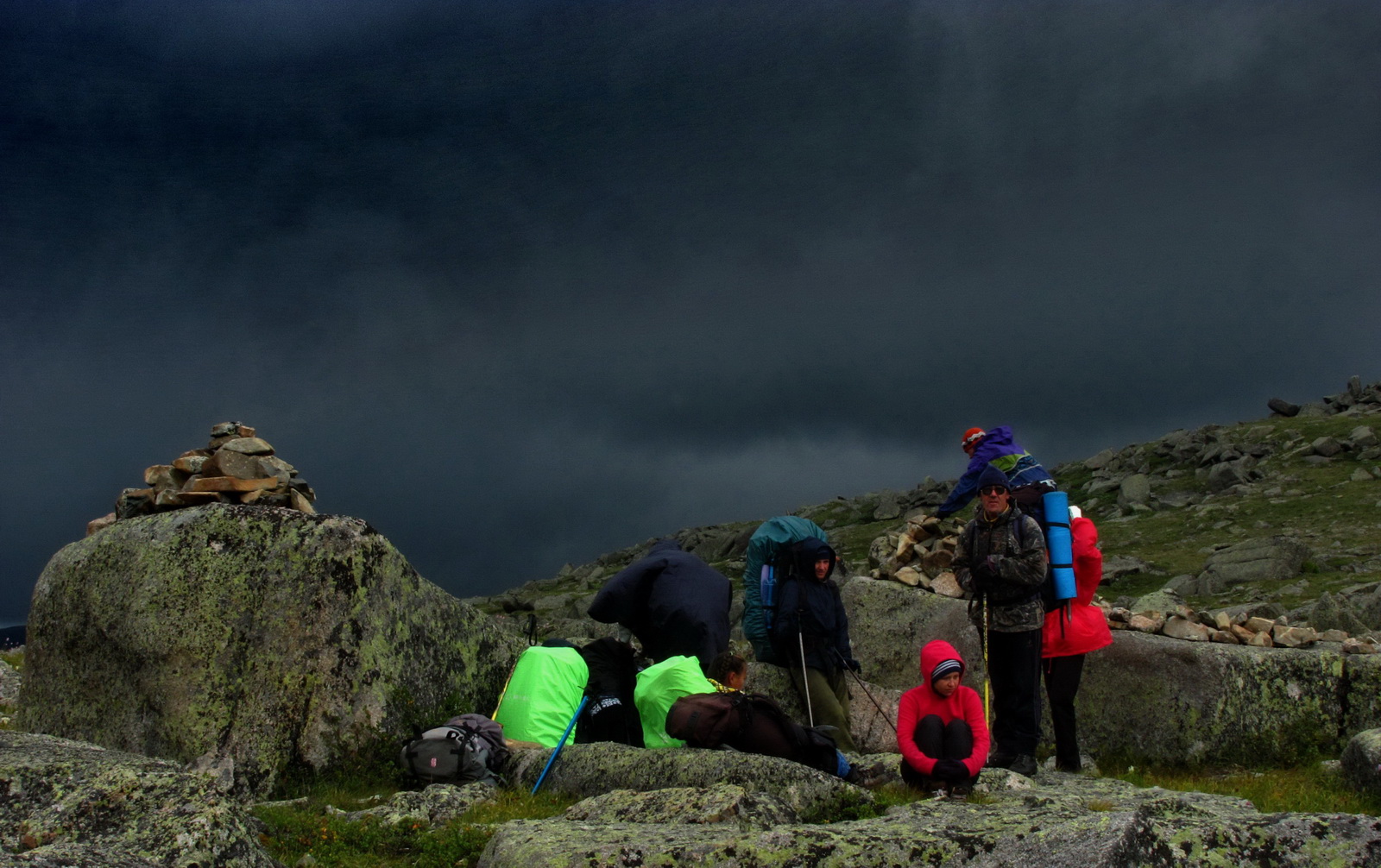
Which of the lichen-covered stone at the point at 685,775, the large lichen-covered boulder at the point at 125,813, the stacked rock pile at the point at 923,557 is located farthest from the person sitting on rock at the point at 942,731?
the stacked rock pile at the point at 923,557

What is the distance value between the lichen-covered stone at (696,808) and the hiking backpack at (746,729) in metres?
1.54

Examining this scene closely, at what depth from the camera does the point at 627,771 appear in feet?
32.3

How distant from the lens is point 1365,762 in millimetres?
11258

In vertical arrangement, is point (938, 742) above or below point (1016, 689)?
below

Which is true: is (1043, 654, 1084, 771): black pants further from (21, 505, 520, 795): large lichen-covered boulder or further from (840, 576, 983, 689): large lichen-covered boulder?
(21, 505, 520, 795): large lichen-covered boulder

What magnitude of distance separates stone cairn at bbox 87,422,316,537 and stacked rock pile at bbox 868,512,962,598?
10823 mm

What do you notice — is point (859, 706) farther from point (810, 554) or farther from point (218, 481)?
point (218, 481)

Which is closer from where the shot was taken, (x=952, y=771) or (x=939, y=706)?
(x=952, y=771)

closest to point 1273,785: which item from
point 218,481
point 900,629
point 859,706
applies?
point 859,706

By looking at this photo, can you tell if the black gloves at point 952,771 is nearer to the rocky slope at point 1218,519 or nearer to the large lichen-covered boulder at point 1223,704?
the large lichen-covered boulder at point 1223,704

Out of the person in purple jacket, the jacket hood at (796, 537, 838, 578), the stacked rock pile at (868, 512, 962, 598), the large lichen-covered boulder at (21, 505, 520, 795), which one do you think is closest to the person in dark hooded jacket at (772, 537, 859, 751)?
the jacket hood at (796, 537, 838, 578)

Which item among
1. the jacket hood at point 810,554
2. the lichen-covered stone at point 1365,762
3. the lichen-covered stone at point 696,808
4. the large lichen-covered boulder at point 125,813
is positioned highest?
the jacket hood at point 810,554

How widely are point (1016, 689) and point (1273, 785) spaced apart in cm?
343

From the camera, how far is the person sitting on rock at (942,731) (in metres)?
9.92
